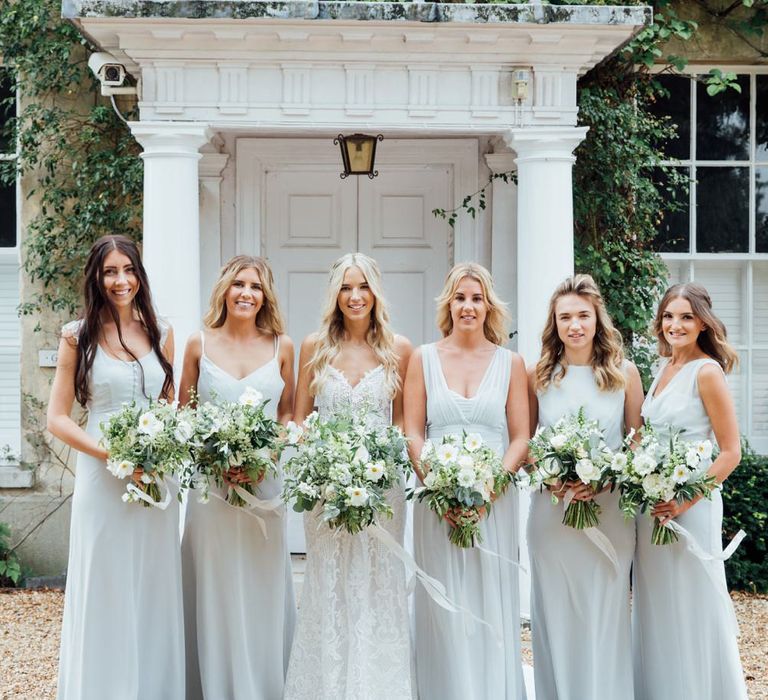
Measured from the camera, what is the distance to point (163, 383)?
4.89 metres

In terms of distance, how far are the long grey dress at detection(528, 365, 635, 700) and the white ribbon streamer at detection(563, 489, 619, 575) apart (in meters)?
0.02

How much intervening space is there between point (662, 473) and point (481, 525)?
Answer: 84 cm

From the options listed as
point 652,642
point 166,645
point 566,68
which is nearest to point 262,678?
point 166,645

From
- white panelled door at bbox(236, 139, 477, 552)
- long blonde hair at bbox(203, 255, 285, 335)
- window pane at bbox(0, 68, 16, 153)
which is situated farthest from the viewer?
window pane at bbox(0, 68, 16, 153)

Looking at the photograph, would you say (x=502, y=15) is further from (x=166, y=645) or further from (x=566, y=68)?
(x=166, y=645)

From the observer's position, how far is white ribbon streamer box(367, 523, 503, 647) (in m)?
4.79

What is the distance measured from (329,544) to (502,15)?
331cm

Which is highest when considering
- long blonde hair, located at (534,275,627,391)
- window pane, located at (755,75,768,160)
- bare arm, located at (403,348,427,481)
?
window pane, located at (755,75,768,160)

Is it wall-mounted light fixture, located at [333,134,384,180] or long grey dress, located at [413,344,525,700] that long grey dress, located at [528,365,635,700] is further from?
wall-mounted light fixture, located at [333,134,384,180]

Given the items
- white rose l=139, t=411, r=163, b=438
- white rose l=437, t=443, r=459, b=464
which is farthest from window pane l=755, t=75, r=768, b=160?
white rose l=139, t=411, r=163, b=438

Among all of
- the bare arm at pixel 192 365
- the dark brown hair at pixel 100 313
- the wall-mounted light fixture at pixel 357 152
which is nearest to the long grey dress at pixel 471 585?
the bare arm at pixel 192 365

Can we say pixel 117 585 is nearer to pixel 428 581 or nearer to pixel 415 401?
pixel 428 581

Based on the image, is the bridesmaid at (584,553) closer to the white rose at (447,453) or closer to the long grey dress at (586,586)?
the long grey dress at (586,586)

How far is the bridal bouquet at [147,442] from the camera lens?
178 inches
